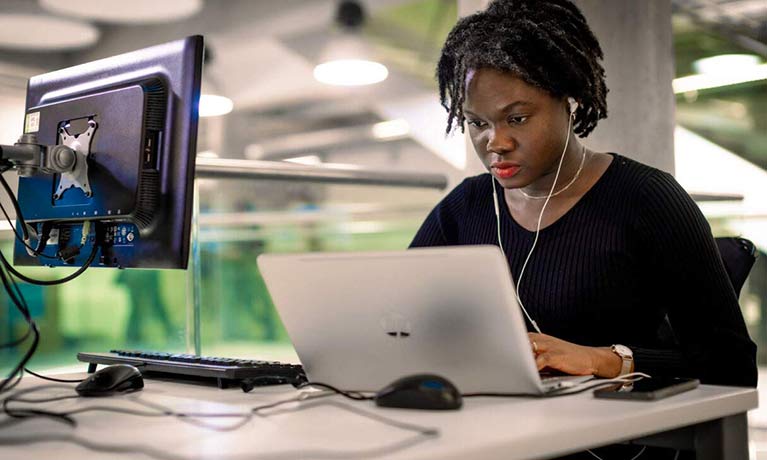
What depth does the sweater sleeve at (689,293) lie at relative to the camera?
1.39 m

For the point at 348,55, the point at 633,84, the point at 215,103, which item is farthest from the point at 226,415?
the point at 215,103

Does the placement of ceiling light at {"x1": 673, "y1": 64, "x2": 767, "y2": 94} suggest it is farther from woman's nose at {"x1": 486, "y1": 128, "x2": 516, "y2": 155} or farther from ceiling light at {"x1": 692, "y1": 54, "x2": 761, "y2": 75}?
woman's nose at {"x1": 486, "y1": 128, "x2": 516, "y2": 155}

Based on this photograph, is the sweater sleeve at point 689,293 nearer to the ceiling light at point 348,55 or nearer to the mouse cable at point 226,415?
the mouse cable at point 226,415

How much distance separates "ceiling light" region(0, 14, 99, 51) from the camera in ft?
20.6

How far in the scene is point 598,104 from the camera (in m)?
1.69

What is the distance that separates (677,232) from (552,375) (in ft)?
1.27

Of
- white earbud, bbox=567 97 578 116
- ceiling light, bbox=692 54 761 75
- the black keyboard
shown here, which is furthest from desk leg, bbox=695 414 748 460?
ceiling light, bbox=692 54 761 75

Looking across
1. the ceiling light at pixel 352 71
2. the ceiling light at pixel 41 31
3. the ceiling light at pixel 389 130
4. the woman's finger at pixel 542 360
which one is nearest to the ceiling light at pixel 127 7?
the ceiling light at pixel 41 31

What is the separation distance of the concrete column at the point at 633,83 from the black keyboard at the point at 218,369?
130 centimetres

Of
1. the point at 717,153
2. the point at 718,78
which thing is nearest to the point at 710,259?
the point at 717,153

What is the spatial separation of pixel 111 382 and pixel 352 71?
170 inches

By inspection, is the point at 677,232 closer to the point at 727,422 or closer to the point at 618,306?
the point at 618,306

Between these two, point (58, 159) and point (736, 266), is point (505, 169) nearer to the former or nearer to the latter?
point (736, 266)

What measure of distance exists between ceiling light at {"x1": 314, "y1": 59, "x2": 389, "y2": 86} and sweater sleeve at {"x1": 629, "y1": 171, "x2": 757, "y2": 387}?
377 cm
